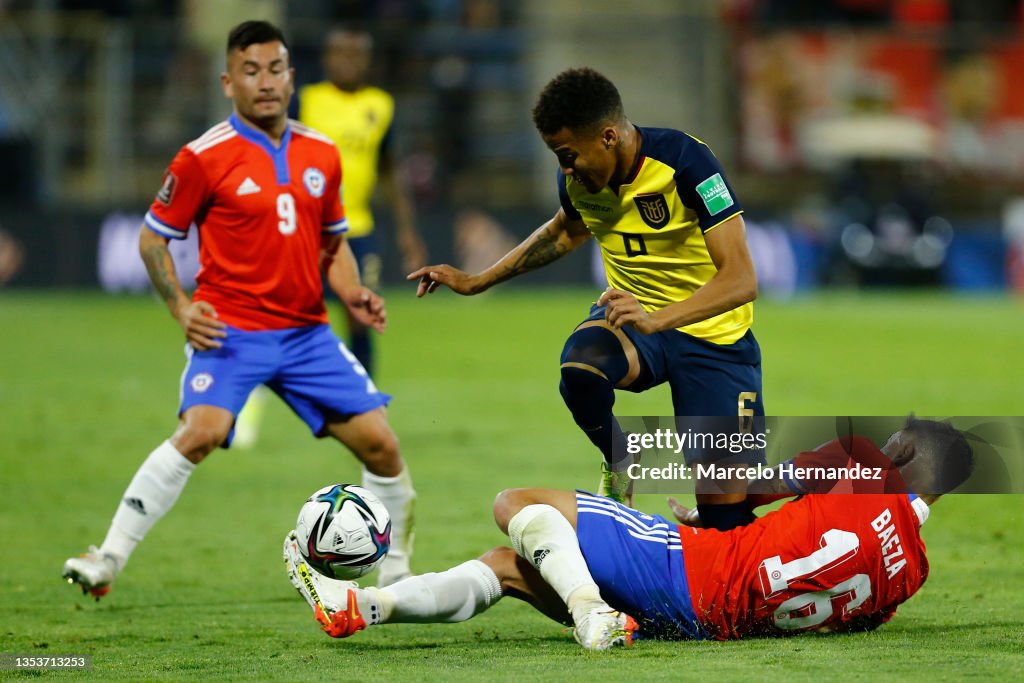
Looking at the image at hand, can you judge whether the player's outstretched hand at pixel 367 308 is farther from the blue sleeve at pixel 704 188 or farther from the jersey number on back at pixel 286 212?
the blue sleeve at pixel 704 188

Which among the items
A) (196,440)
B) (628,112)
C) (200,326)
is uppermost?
(628,112)

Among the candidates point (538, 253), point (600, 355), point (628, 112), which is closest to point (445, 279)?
point (538, 253)

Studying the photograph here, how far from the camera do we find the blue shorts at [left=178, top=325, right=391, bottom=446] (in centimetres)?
641

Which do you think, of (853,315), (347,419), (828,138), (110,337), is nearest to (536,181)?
Result: (828,138)

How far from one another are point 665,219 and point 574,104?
73 centimetres

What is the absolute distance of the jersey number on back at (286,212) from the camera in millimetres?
6641

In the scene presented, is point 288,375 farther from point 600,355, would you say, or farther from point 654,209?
point 654,209

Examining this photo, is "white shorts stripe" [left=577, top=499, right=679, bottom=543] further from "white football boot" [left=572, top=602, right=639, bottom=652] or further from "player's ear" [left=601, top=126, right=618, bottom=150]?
"player's ear" [left=601, top=126, right=618, bottom=150]

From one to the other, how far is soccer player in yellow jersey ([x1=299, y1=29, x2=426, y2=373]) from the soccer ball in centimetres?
516

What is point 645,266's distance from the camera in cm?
621

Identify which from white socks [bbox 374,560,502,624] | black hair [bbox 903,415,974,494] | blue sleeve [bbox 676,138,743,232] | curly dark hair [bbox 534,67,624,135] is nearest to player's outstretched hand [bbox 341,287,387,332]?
curly dark hair [bbox 534,67,624,135]

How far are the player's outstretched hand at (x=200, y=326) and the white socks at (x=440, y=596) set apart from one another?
162cm

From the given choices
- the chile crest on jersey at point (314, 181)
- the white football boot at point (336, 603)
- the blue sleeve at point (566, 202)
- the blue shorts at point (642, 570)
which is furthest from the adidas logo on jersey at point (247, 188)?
the blue shorts at point (642, 570)

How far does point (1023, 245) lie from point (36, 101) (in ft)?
51.7
